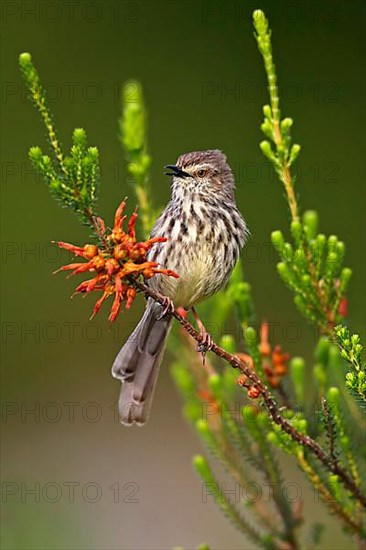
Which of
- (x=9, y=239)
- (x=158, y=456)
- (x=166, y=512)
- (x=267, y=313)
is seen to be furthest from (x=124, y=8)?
(x=166, y=512)

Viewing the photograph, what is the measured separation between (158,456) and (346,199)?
2768 millimetres

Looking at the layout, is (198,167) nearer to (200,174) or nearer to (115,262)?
(200,174)

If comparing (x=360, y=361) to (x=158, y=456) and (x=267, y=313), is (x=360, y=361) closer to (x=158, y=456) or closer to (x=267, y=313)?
(x=158, y=456)

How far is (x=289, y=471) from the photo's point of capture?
242 inches

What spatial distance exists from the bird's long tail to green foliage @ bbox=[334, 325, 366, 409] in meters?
1.07

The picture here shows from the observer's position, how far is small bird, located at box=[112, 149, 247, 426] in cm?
349

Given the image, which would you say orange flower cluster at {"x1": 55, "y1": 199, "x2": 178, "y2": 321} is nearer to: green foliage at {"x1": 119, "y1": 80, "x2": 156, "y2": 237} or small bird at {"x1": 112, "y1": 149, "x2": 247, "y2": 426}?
green foliage at {"x1": 119, "y1": 80, "x2": 156, "y2": 237}

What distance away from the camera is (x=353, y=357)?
2072 mm

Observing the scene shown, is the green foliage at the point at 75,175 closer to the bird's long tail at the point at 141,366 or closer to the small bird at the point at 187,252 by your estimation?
the bird's long tail at the point at 141,366

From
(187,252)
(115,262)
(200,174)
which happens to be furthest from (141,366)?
(115,262)

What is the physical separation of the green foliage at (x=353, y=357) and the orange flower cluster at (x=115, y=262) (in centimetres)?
47

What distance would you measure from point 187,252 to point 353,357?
1536 mm

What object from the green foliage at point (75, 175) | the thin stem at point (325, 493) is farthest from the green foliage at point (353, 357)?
the green foliage at point (75, 175)

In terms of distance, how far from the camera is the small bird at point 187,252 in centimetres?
349
